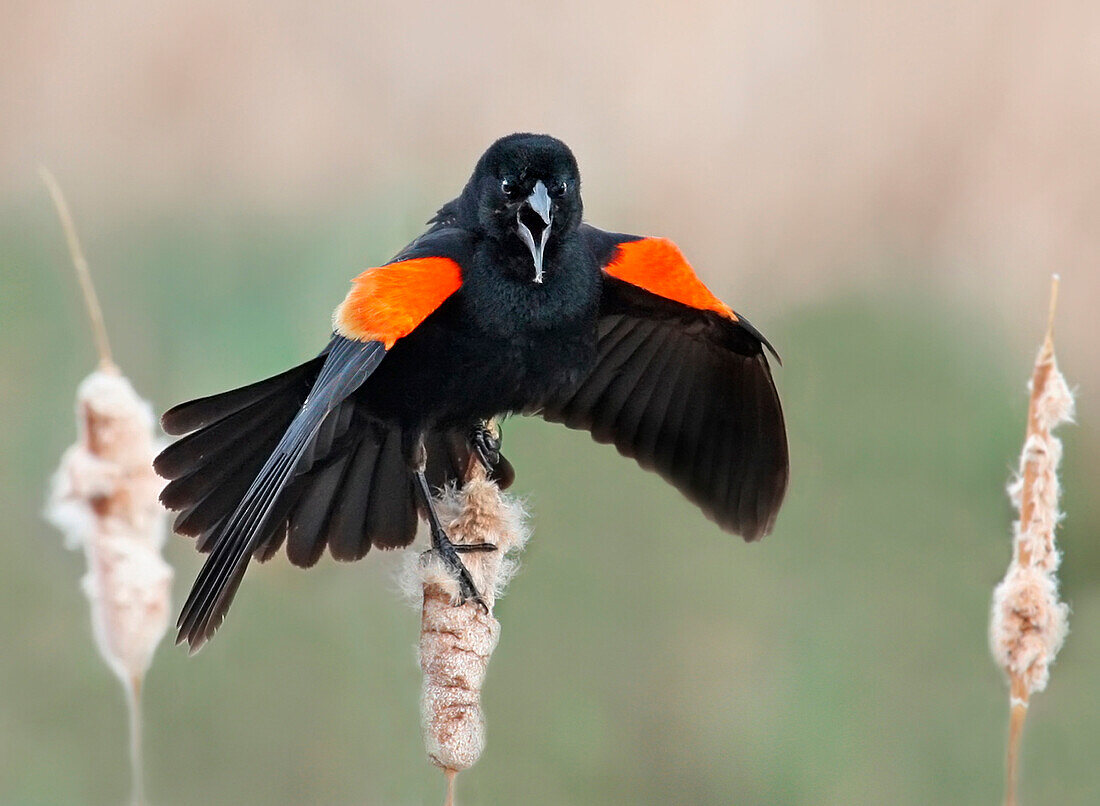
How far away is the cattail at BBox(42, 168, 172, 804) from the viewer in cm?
188

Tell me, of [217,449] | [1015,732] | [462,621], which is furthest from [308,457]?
[1015,732]

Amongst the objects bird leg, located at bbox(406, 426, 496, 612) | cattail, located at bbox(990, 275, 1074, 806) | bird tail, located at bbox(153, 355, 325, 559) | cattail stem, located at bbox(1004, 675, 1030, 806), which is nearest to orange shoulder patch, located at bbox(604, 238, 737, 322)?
bird leg, located at bbox(406, 426, 496, 612)

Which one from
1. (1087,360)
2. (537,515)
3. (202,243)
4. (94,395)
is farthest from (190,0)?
(1087,360)

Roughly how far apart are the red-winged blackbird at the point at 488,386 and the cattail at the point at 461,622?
1.9 inches

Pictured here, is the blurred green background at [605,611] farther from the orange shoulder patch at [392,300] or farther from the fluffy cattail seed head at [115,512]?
the fluffy cattail seed head at [115,512]

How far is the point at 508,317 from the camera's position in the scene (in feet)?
7.97

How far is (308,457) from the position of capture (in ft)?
7.73

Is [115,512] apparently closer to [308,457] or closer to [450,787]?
[308,457]

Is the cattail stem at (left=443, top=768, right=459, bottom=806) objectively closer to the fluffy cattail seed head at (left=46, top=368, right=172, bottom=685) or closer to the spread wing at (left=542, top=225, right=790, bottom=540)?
the fluffy cattail seed head at (left=46, top=368, right=172, bottom=685)

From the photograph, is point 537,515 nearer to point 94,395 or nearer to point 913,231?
point 913,231

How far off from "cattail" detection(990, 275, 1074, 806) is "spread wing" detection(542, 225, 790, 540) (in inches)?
34.1

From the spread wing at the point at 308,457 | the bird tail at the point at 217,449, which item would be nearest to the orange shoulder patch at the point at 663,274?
the spread wing at the point at 308,457

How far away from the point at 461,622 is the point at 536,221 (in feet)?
2.77

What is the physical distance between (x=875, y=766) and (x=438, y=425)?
56.1 inches
